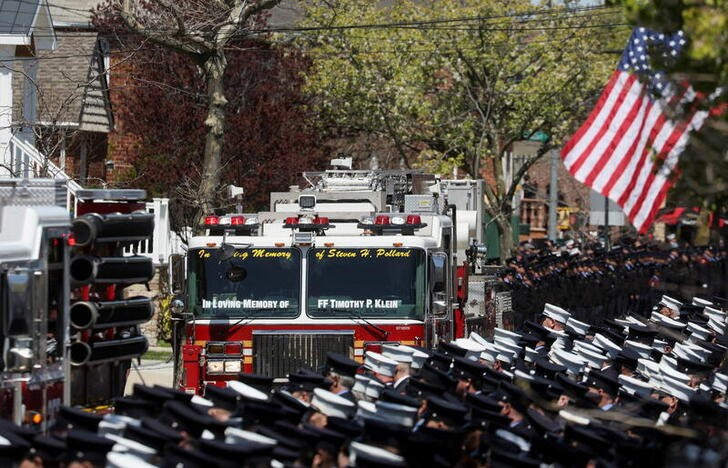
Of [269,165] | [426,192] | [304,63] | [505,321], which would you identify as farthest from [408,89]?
[426,192]

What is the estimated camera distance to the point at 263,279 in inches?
611

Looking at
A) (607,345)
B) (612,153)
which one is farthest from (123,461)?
(607,345)

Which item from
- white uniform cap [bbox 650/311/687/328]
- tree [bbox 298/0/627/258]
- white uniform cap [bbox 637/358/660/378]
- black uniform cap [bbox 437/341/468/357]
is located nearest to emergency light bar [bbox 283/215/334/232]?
black uniform cap [bbox 437/341/468/357]

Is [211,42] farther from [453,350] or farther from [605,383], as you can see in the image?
[605,383]

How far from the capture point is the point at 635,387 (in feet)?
42.8

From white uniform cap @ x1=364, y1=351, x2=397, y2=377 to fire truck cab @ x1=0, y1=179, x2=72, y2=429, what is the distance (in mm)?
3154

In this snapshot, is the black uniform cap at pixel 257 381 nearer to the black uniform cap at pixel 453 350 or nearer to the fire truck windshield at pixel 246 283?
the black uniform cap at pixel 453 350

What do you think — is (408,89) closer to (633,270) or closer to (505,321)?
(633,270)

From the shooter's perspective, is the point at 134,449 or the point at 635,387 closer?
the point at 134,449

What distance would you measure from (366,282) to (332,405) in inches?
197

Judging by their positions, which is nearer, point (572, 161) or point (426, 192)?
point (572, 161)

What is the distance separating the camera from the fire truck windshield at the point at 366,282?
607 inches

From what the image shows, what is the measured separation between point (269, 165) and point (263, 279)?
47.2 ft

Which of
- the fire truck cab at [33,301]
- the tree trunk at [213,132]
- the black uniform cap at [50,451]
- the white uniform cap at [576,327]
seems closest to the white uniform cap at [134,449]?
the black uniform cap at [50,451]
